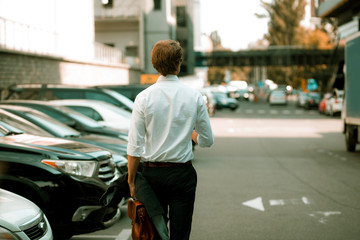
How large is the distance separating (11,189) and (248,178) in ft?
21.6

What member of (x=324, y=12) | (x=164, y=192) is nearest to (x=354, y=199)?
(x=164, y=192)

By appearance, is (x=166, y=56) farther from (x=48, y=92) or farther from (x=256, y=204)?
(x=48, y=92)

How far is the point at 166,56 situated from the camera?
13.1 ft

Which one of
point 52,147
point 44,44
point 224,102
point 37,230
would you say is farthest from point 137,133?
point 224,102

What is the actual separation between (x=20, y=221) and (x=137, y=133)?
3.96ft

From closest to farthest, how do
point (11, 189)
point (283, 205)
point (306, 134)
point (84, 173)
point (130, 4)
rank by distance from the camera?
point (11, 189)
point (84, 173)
point (283, 205)
point (306, 134)
point (130, 4)

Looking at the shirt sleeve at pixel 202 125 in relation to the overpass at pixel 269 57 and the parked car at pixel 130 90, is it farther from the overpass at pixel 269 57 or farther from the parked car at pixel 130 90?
the overpass at pixel 269 57

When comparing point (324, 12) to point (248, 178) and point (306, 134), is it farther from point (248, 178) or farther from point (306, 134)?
point (248, 178)

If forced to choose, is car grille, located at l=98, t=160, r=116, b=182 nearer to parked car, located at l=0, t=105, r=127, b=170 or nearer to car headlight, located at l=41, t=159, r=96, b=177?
car headlight, located at l=41, t=159, r=96, b=177

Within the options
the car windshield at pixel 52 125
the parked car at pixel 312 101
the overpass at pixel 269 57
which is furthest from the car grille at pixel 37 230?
the overpass at pixel 269 57

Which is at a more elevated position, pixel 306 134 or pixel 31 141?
pixel 31 141

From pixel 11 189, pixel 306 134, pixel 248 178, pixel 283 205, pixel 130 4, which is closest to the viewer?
pixel 11 189

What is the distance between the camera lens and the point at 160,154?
395 cm

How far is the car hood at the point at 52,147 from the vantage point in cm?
632
